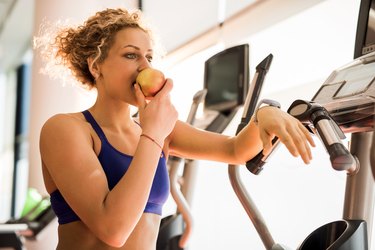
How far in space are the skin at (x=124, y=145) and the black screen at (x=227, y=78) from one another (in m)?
0.67

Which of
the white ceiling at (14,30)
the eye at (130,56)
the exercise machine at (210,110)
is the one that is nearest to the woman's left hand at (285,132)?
the eye at (130,56)

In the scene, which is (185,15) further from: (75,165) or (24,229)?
(75,165)

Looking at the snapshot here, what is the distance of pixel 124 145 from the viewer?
1787mm

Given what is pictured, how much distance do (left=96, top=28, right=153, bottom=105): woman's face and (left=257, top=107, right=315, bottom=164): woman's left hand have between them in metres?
0.45

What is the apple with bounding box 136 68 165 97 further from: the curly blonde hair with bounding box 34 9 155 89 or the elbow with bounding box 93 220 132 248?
the elbow with bounding box 93 220 132 248

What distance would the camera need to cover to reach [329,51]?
8.53 ft

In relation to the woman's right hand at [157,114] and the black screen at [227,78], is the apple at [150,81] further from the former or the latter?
the black screen at [227,78]

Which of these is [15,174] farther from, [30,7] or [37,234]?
[37,234]

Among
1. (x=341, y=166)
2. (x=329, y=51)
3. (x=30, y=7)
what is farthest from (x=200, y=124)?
(x=30, y=7)

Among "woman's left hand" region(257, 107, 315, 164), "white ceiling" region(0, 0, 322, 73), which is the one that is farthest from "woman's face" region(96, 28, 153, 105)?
"white ceiling" region(0, 0, 322, 73)

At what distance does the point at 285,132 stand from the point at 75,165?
60cm

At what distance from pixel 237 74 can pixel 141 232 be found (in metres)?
1.07

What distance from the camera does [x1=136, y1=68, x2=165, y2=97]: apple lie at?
5.33ft

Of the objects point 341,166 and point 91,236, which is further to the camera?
point 91,236
